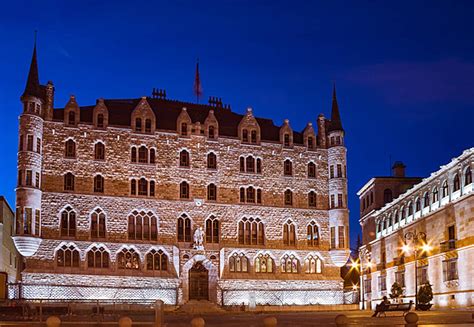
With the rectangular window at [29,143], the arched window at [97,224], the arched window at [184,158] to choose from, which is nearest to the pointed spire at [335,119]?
the arched window at [184,158]

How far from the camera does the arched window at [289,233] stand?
61.6 m

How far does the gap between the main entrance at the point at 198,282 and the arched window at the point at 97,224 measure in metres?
8.33

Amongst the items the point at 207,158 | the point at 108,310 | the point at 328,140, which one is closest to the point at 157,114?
the point at 207,158

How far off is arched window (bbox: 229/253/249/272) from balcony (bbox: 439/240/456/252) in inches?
770

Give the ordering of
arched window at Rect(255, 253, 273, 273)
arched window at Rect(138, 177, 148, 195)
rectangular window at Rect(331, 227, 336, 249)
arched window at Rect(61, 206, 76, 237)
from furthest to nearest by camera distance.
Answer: rectangular window at Rect(331, 227, 336, 249) < arched window at Rect(255, 253, 273, 273) < arched window at Rect(138, 177, 148, 195) < arched window at Rect(61, 206, 76, 237)

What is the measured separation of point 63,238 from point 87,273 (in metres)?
3.42

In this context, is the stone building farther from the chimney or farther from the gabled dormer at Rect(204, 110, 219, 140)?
the chimney

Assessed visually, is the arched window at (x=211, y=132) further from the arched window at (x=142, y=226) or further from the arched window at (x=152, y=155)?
the arched window at (x=142, y=226)

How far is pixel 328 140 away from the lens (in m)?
64.3

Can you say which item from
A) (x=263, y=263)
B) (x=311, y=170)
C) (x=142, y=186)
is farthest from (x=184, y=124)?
(x=263, y=263)

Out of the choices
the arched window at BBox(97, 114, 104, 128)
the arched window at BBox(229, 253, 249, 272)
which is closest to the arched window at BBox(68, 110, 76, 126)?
the arched window at BBox(97, 114, 104, 128)

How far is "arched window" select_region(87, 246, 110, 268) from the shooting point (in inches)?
2174

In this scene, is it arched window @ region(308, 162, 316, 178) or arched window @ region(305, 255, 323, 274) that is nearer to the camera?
arched window @ region(305, 255, 323, 274)

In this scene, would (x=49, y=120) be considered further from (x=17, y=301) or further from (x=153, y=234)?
(x=17, y=301)
